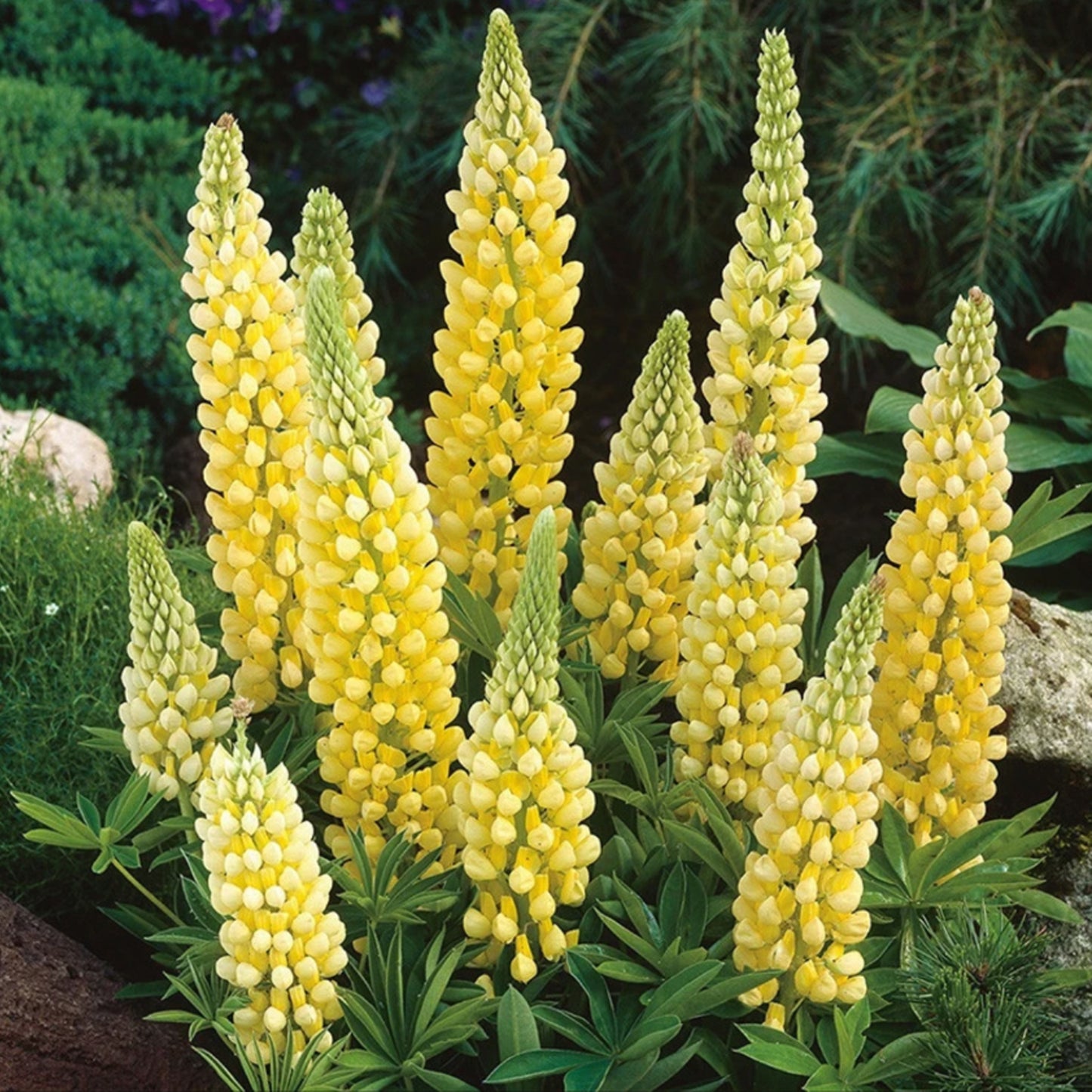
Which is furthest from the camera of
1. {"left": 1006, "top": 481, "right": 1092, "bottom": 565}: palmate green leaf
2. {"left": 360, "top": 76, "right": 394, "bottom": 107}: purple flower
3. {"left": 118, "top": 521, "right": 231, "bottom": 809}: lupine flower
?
{"left": 360, "top": 76, "right": 394, "bottom": 107}: purple flower

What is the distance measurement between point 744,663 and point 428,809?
0.42 meters

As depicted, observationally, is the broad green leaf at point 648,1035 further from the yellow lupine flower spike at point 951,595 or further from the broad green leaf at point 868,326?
the broad green leaf at point 868,326

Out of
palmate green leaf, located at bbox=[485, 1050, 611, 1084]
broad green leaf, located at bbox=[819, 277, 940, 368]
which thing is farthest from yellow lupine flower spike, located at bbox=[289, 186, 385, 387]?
broad green leaf, located at bbox=[819, 277, 940, 368]

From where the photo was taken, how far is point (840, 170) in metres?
4.28

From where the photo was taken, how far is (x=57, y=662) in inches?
114

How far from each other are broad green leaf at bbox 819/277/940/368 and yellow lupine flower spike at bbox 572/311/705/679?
5.91 ft

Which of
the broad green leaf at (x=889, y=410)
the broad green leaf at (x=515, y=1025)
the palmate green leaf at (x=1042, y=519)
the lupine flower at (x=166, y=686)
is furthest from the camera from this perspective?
the broad green leaf at (x=889, y=410)

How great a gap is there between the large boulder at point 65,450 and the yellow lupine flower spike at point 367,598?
2.24m

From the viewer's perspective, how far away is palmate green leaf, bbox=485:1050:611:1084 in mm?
1579

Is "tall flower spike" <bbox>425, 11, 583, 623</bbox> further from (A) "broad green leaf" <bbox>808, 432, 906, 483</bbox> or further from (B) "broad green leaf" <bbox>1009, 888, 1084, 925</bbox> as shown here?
(A) "broad green leaf" <bbox>808, 432, 906, 483</bbox>

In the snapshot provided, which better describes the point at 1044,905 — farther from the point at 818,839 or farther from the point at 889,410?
the point at 889,410

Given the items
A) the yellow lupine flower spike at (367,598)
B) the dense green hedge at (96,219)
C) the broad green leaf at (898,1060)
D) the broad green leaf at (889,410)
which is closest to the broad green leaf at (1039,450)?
the broad green leaf at (889,410)

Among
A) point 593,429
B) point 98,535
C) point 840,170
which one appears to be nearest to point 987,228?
point 840,170

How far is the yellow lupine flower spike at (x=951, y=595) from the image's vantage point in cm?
180
